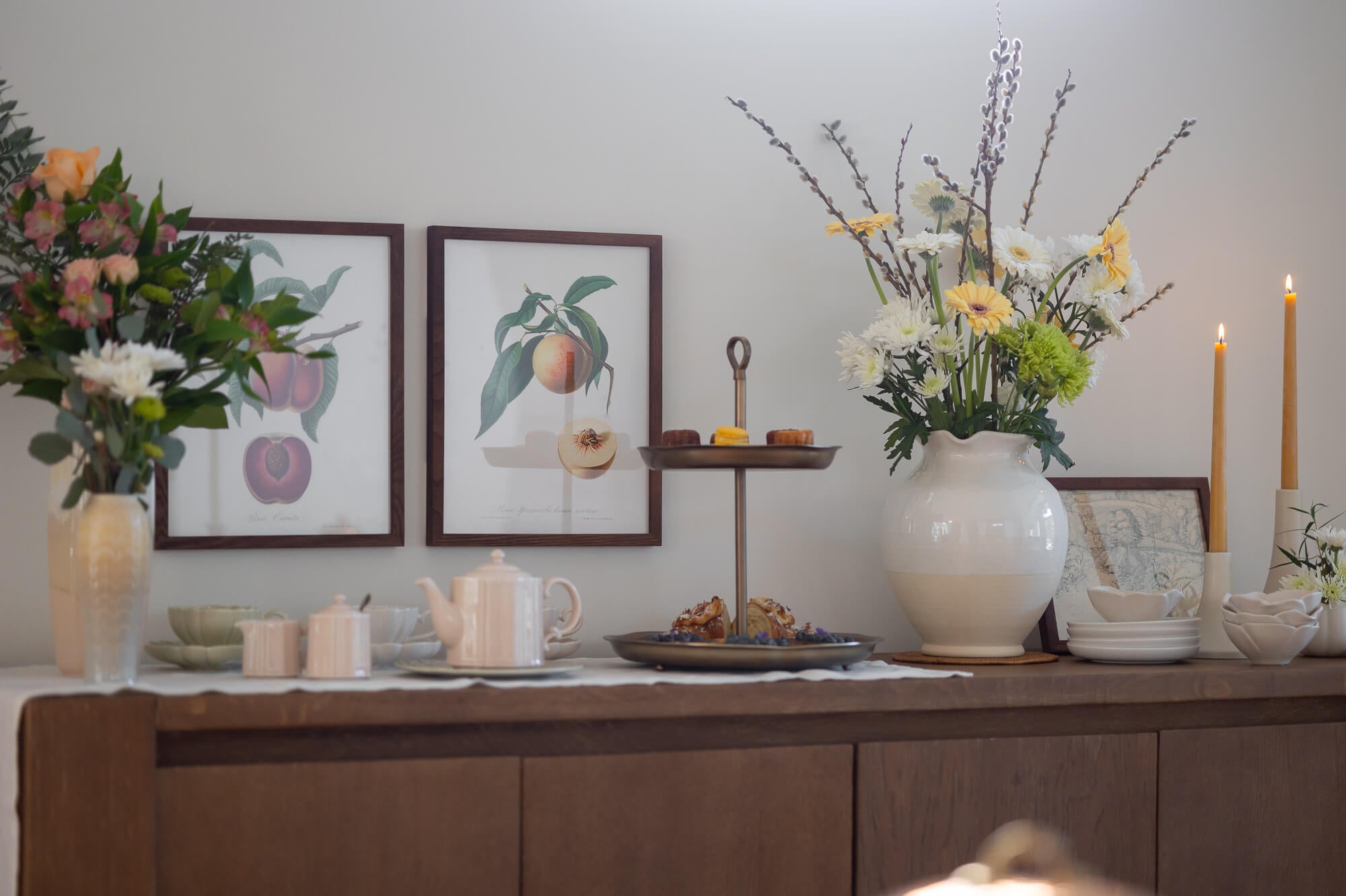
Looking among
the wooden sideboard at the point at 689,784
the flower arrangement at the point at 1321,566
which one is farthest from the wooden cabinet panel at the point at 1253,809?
the flower arrangement at the point at 1321,566

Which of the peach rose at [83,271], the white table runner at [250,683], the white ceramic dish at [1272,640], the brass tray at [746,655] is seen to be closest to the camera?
the white table runner at [250,683]

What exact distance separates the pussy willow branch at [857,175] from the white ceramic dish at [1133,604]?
56 centimetres

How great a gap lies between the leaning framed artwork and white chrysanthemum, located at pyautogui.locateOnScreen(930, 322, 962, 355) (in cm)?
43

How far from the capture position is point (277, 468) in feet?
5.52

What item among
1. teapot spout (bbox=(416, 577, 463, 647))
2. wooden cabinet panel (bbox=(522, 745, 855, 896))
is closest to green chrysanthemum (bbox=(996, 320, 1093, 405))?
wooden cabinet panel (bbox=(522, 745, 855, 896))

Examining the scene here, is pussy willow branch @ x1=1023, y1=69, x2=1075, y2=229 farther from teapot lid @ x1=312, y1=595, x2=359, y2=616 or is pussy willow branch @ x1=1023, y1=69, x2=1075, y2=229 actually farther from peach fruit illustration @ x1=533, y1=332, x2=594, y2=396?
teapot lid @ x1=312, y1=595, x2=359, y2=616

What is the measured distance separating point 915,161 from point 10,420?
1.45 meters

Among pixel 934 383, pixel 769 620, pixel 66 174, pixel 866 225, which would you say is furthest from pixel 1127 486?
pixel 66 174

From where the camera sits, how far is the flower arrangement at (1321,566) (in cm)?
168

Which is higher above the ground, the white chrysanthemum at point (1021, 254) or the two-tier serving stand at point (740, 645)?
the white chrysanthemum at point (1021, 254)

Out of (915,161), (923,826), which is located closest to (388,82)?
(915,161)

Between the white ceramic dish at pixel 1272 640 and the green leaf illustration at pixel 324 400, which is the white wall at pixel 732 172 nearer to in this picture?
the green leaf illustration at pixel 324 400

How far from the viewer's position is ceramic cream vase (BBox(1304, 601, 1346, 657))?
5.53ft

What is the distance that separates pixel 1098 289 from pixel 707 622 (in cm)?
74
